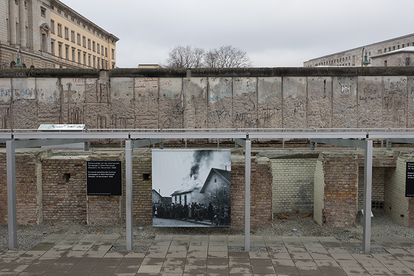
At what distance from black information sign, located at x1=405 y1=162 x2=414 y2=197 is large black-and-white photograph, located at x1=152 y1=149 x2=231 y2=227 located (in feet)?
15.1

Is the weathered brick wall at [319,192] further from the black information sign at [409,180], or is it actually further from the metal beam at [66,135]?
the metal beam at [66,135]

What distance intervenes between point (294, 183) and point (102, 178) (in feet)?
18.8

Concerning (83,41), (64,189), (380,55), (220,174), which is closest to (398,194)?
(220,174)

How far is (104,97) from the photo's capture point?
12.9 m

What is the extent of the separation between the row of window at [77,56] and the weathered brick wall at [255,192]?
164ft

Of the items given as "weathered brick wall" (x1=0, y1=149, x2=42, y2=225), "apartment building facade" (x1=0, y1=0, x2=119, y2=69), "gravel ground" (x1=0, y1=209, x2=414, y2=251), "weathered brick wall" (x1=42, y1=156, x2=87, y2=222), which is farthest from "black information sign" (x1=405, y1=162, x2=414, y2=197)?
"apartment building facade" (x1=0, y1=0, x2=119, y2=69)

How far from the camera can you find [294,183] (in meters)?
10.3

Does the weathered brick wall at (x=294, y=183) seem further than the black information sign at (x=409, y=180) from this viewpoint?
Yes

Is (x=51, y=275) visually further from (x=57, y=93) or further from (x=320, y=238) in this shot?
(x=57, y=93)

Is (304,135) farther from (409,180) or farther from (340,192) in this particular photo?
(409,180)

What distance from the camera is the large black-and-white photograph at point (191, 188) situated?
8.01 meters

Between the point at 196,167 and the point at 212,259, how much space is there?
7.20 feet

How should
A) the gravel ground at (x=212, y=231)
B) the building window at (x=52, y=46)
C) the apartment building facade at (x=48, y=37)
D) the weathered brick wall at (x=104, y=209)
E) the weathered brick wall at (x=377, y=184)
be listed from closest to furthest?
the gravel ground at (x=212, y=231) < the weathered brick wall at (x=104, y=209) < the weathered brick wall at (x=377, y=184) < the apartment building facade at (x=48, y=37) < the building window at (x=52, y=46)

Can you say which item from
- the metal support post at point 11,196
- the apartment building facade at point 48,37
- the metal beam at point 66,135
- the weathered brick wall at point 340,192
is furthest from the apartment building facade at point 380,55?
the metal support post at point 11,196
